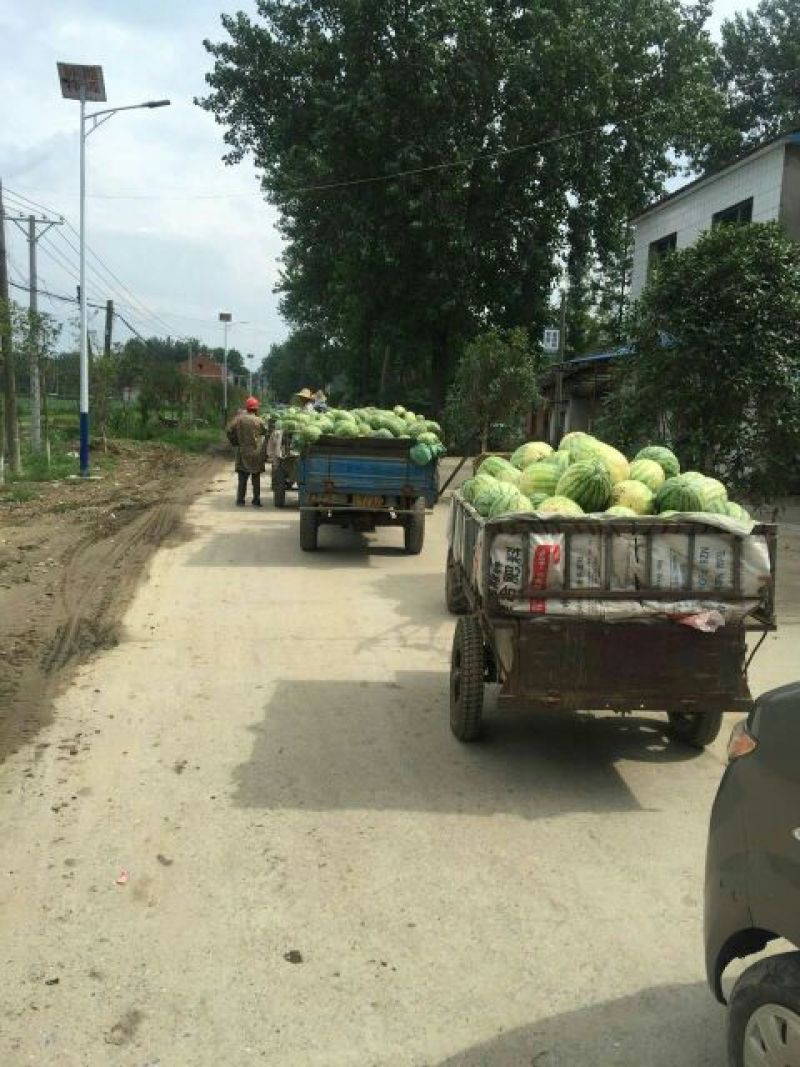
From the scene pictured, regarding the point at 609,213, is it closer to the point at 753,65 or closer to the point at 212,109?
the point at 753,65

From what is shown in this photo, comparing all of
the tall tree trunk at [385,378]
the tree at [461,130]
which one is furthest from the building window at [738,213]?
the tall tree trunk at [385,378]

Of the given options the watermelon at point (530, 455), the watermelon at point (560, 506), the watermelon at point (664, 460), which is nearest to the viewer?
the watermelon at point (560, 506)

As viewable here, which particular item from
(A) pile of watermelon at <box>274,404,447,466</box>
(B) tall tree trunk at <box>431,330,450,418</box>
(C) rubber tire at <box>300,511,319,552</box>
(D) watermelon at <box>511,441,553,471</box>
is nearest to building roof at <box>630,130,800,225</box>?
(B) tall tree trunk at <box>431,330,450,418</box>

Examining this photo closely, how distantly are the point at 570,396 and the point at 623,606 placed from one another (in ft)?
94.5

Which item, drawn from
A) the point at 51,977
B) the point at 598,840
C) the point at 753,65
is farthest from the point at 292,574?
the point at 753,65

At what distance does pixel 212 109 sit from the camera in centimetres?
3053

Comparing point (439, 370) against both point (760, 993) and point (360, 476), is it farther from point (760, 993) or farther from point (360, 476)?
point (760, 993)

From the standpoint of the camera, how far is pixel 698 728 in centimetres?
530

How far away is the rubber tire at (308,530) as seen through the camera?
12.0 metres

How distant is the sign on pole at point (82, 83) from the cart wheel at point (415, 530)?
13.9 metres

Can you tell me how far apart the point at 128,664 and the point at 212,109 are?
28.4m

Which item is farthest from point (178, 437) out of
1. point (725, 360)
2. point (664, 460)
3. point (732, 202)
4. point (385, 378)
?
point (664, 460)

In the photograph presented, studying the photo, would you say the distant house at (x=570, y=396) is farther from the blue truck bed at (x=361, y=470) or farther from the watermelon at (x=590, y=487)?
the watermelon at (x=590, y=487)

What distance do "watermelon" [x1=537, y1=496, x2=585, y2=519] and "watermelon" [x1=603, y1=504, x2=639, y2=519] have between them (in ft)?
0.55
